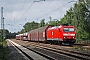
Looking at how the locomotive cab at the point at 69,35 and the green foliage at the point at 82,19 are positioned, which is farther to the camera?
the green foliage at the point at 82,19

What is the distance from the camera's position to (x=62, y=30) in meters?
38.9

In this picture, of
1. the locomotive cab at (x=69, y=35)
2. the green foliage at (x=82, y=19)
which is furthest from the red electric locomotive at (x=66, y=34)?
the green foliage at (x=82, y=19)

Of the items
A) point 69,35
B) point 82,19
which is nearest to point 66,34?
point 69,35

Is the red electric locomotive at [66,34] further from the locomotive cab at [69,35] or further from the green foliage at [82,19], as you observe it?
the green foliage at [82,19]

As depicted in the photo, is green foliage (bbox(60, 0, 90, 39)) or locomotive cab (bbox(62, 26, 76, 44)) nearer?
locomotive cab (bbox(62, 26, 76, 44))

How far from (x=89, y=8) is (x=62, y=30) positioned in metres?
51.1

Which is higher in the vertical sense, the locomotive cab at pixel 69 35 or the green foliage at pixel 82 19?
the green foliage at pixel 82 19

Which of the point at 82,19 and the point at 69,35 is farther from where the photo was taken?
the point at 82,19

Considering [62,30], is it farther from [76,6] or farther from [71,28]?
[76,6]

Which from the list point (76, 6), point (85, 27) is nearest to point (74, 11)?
point (76, 6)

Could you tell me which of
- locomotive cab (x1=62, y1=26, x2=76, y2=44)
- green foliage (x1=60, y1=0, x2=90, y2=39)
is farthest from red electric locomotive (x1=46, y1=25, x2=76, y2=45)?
green foliage (x1=60, y1=0, x2=90, y2=39)

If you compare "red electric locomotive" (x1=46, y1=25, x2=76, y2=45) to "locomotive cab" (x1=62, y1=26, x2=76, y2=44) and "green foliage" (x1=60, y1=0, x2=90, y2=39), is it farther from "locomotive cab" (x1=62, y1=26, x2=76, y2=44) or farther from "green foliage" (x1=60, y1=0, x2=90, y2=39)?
"green foliage" (x1=60, y1=0, x2=90, y2=39)

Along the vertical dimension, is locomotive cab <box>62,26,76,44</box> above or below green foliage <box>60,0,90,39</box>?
below

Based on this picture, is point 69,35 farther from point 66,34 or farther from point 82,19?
point 82,19
